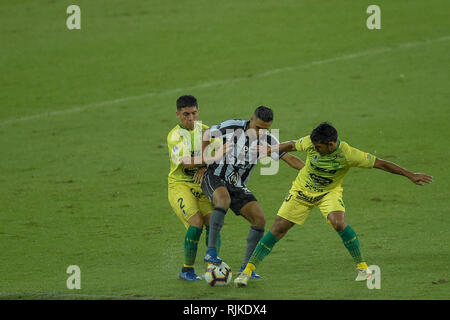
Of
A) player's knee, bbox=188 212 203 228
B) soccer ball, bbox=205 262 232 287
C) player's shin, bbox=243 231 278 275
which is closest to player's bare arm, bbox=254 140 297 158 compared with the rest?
player's shin, bbox=243 231 278 275

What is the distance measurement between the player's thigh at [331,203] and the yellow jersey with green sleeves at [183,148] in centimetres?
161

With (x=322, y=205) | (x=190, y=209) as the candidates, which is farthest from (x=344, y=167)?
(x=190, y=209)

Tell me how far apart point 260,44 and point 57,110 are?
23.0 feet

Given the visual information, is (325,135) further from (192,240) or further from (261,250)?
(192,240)

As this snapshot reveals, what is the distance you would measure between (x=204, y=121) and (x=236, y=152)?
914 cm

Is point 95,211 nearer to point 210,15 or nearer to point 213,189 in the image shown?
point 213,189

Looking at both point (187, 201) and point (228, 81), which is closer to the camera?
point (187, 201)

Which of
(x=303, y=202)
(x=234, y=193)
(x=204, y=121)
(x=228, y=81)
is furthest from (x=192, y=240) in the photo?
(x=228, y=81)

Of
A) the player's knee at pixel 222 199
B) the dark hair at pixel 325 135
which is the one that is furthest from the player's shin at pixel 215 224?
the dark hair at pixel 325 135

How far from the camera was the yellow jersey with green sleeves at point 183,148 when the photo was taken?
9555 millimetres

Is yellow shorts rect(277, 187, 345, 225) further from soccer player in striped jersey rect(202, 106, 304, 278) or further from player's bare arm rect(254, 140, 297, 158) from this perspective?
player's bare arm rect(254, 140, 297, 158)

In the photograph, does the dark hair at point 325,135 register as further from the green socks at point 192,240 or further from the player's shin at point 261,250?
the green socks at point 192,240

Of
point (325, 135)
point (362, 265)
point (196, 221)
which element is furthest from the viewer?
point (196, 221)

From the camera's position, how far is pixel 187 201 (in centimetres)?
948
